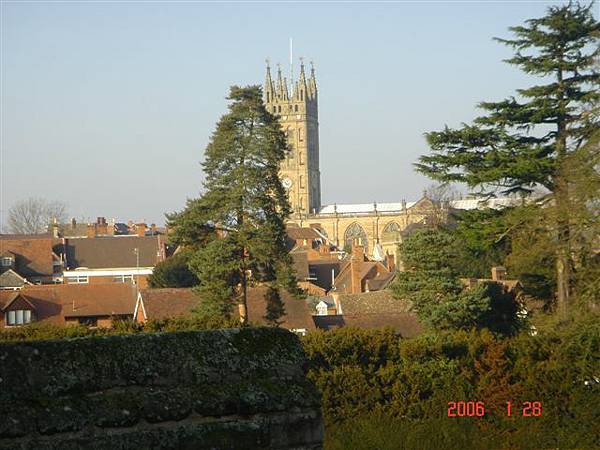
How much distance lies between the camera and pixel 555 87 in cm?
3559

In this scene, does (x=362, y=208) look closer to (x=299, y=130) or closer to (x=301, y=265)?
(x=299, y=130)

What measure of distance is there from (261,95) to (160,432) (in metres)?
39.4

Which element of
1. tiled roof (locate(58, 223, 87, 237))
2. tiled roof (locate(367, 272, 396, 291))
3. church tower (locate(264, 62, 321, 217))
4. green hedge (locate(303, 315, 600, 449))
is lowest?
green hedge (locate(303, 315, 600, 449))

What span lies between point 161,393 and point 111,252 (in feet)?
296

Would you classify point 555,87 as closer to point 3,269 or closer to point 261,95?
point 261,95

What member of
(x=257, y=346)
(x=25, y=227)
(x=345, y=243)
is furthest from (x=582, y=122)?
(x=345, y=243)

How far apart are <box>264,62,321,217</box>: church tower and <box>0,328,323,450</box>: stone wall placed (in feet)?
550

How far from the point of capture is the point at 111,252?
3644 inches

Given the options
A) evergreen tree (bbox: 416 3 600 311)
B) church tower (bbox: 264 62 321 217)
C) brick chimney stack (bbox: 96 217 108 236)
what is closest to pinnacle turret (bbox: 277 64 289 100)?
church tower (bbox: 264 62 321 217)

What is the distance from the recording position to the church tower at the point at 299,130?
17375 centimetres

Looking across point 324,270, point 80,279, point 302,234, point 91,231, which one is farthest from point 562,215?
point 302,234

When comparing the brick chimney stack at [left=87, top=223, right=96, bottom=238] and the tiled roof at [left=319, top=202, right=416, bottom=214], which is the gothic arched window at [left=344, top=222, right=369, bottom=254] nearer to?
the tiled roof at [left=319, top=202, right=416, bottom=214]

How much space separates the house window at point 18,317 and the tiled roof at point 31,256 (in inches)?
1356

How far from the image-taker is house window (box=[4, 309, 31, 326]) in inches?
1755
